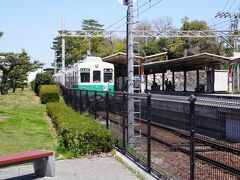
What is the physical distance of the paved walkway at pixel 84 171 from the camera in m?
7.91

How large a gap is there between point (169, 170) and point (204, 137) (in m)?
1.56

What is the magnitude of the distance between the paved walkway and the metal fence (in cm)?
52

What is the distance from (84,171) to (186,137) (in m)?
2.62

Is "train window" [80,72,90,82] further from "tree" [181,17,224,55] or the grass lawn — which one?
"tree" [181,17,224,55]

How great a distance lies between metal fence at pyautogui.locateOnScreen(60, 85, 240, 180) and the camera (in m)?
5.33

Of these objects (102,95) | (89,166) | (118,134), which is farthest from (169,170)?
(102,95)

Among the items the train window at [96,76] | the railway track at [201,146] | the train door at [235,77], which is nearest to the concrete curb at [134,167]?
the railway track at [201,146]

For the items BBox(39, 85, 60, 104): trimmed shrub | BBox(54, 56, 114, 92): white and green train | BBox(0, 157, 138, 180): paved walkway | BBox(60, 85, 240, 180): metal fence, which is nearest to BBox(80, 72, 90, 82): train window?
BBox(54, 56, 114, 92): white and green train

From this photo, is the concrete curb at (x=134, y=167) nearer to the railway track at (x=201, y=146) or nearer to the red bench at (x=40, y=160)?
the railway track at (x=201, y=146)

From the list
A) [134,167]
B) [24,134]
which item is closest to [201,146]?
[134,167]

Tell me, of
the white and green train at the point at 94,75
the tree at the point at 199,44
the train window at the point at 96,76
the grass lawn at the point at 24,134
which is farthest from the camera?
the tree at the point at 199,44

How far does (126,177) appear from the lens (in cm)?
780

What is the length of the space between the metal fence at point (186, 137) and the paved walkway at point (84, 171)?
0.52m

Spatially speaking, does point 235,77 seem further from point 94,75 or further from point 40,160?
point 40,160
